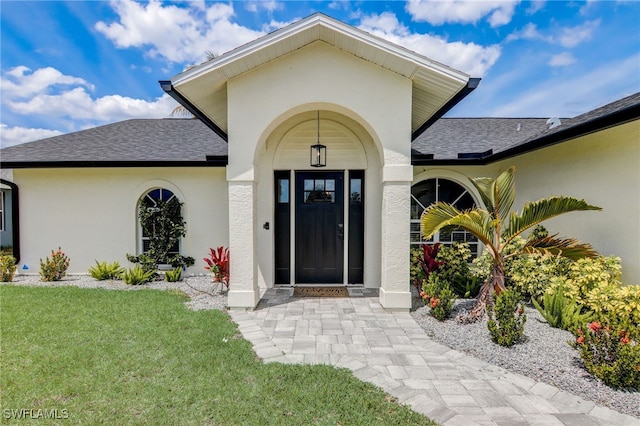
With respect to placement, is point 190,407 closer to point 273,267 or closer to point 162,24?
point 273,267

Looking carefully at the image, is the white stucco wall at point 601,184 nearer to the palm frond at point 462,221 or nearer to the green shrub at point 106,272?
the palm frond at point 462,221

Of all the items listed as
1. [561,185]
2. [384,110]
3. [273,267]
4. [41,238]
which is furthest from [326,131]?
[41,238]

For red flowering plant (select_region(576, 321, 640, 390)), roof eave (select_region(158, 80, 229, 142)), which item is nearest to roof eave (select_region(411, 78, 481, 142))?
red flowering plant (select_region(576, 321, 640, 390))

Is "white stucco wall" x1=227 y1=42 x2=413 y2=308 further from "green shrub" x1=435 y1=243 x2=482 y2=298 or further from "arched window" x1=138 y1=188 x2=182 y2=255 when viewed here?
"arched window" x1=138 y1=188 x2=182 y2=255

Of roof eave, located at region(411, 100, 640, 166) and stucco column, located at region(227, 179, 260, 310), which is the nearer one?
roof eave, located at region(411, 100, 640, 166)

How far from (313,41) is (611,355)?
594 cm

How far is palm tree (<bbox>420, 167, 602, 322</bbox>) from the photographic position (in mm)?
4473

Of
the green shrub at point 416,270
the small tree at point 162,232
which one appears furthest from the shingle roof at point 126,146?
the green shrub at point 416,270

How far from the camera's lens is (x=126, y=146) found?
29.1 feet

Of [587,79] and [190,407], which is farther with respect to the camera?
[587,79]

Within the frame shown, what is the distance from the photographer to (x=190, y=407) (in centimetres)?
265

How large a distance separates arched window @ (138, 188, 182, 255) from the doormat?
3.93 meters

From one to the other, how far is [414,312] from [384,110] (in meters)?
3.73

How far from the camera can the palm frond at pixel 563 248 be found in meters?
4.39
